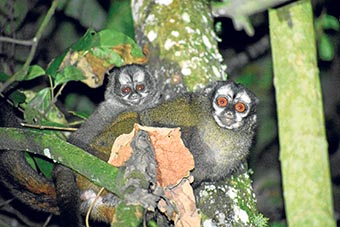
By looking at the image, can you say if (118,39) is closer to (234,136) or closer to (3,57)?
(234,136)

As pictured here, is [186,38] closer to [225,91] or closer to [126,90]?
[225,91]

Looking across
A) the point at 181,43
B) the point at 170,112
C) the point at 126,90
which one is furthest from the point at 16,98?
the point at 181,43

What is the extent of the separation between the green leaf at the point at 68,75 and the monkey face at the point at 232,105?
3.79 ft

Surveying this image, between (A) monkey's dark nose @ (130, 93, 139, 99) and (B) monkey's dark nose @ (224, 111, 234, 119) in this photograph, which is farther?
(A) monkey's dark nose @ (130, 93, 139, 99)

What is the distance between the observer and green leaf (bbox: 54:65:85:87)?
5238mm

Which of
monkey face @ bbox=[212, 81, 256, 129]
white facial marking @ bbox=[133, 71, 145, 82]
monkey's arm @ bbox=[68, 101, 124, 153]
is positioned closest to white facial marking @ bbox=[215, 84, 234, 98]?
monkey face @ bbox=[212, 81, 256, 129]

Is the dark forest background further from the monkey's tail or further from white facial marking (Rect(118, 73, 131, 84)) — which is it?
the monkey's tail

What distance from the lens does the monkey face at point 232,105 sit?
15.9 feet

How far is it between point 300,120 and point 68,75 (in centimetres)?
272

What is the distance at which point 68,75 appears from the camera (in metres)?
5.25

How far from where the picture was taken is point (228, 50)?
24.0 feet

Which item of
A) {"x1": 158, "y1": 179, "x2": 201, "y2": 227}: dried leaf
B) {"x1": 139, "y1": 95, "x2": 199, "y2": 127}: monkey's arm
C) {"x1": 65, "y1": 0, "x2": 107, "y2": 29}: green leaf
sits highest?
{"x1": 65, "y1": 0, "x2": 107, "y2": 29}: green leaf

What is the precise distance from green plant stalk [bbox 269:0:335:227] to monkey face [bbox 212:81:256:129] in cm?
164

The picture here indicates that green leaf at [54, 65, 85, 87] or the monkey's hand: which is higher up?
the monkey's hand
